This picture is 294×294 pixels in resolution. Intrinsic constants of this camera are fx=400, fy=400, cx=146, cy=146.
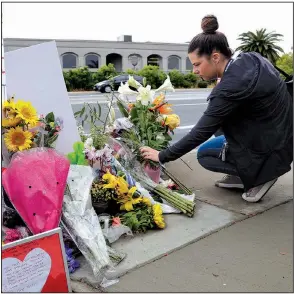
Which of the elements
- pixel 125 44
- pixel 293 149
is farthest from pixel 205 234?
pixel 125 44

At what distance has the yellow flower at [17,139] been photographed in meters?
2.41

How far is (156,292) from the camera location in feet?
7.04

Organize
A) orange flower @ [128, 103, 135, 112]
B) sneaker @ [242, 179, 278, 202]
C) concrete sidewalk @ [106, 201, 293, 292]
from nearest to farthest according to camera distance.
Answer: concrete sidewalk @ [106, 201, 293, 292] < sneaker @ [242, 179, 278, 202] < orange flower @ [128, 103, 135, 112]

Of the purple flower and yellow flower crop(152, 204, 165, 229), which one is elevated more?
the purple flower

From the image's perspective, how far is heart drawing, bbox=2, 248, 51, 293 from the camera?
1.96 m

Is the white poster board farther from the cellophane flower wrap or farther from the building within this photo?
the building

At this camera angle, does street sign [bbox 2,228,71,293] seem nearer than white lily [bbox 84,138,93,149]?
Yes

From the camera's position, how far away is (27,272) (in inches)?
79.0

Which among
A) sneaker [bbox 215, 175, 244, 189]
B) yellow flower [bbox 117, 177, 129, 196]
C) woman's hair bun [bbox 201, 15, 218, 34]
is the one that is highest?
woman's hair bun [bbox 201, 15, 218, 34]

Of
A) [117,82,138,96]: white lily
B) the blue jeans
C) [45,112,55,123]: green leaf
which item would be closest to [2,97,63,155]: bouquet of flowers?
[45,112,55,123]: green leaf

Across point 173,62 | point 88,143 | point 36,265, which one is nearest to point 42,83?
point 88,143

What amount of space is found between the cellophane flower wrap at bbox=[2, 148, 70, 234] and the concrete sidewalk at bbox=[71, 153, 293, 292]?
38 cm

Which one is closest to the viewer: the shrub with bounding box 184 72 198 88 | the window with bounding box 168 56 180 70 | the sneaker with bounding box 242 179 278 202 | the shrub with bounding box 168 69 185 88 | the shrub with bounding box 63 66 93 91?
the sneaker with bounding box 242 179 278 202

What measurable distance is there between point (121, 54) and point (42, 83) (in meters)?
40.5
